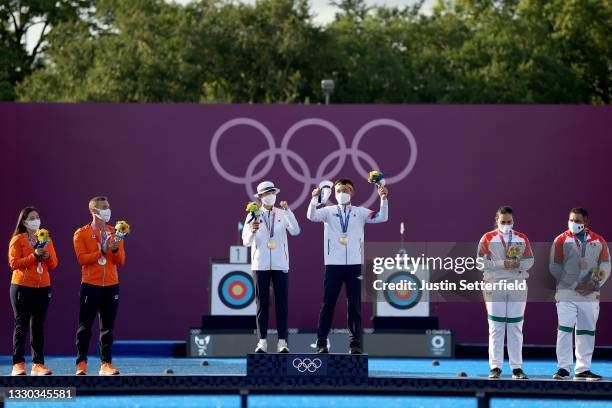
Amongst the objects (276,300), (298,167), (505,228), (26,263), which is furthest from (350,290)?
(298,167)

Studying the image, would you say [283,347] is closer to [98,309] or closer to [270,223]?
Answer: [270,223]

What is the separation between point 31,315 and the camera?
9.48 m

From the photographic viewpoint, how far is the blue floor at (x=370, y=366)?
1137 centimetres

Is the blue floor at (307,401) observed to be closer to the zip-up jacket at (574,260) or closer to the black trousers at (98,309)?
the black trousers at (98,309)

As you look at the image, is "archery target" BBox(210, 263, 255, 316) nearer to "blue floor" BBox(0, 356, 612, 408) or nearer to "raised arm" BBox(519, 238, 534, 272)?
"blue floor" BBox(0, 356, 612, 408)

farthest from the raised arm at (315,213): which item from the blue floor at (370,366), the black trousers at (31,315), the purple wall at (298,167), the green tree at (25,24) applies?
the green tree at (25,24)

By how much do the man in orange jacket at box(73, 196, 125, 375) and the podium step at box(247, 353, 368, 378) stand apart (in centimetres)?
113

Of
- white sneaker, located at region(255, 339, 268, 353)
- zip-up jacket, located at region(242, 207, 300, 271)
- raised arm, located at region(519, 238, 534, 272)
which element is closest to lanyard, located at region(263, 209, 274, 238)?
zip-up jacket, located at region(242, 207, 300, 271)

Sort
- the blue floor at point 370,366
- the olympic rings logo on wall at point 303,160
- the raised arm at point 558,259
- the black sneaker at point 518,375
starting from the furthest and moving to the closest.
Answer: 1. the olympic rings logo on wall at point 303,160
2. the blue floor at point 370,366
3. the raised arm at point 558,259
4. the black sneaker at point 518,375

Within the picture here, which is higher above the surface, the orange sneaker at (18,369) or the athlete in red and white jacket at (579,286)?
the athlete in red and white jacket at (579,286)

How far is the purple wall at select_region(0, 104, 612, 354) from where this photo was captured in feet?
43.5

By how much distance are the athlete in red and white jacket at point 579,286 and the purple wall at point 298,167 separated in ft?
12.1

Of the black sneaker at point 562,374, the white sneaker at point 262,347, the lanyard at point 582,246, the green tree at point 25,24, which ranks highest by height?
the green tree at point 25,24

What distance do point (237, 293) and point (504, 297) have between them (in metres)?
4.15
